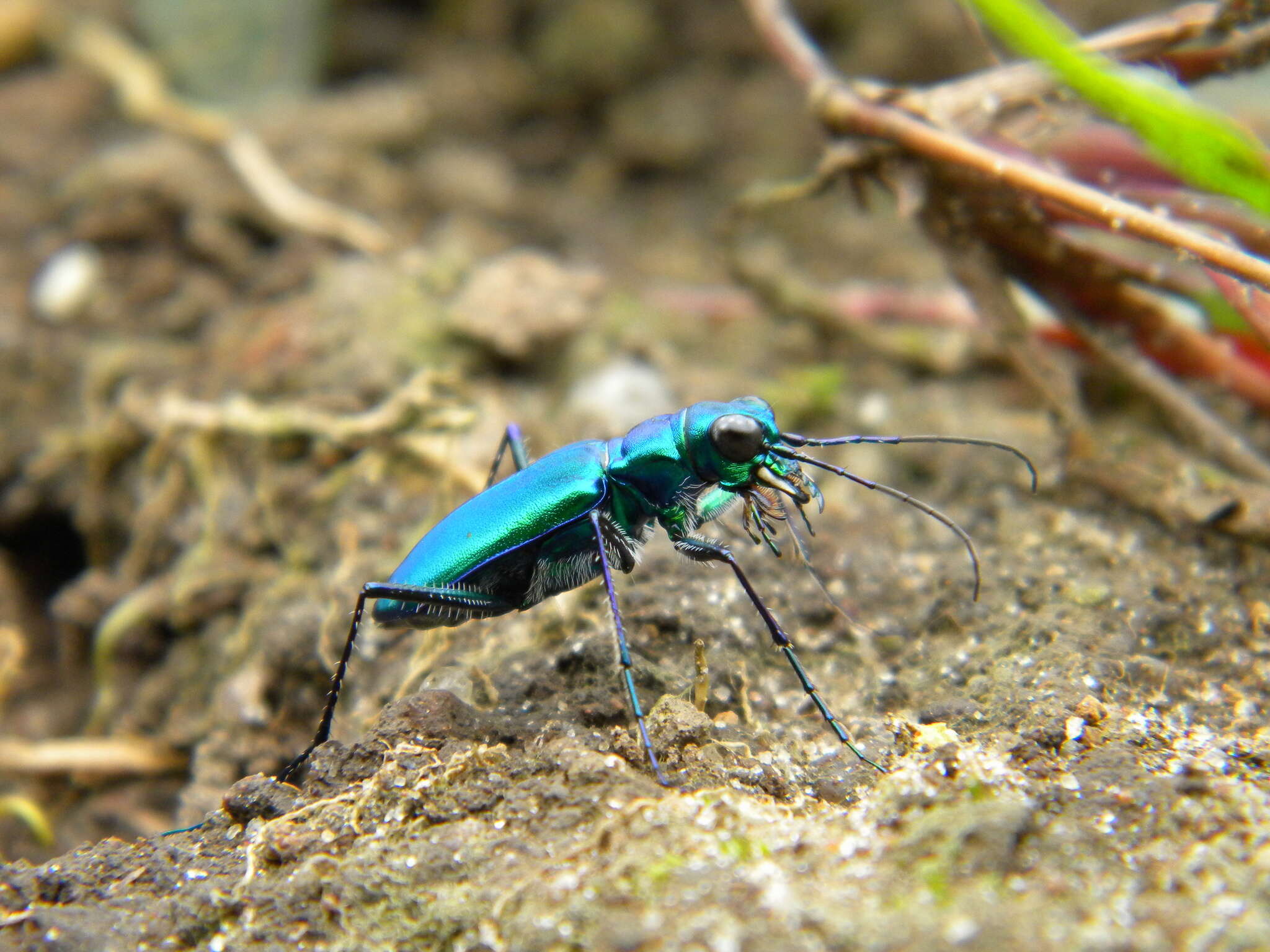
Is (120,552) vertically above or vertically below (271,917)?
above

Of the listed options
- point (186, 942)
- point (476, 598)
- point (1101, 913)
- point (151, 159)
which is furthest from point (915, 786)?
point (151, 159)

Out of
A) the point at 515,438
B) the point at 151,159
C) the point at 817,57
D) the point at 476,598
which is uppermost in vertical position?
the point at 151,159

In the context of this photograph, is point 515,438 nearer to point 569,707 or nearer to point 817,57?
point 569,707

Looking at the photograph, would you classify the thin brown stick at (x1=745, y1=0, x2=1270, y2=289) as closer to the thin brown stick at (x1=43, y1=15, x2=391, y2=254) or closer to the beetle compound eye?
the beetle compound eye

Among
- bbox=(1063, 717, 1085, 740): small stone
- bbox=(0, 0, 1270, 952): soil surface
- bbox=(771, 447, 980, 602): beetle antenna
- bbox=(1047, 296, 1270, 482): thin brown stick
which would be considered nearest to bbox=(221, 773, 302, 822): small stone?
bbox=(0, 0, 1270, 952): soil surface

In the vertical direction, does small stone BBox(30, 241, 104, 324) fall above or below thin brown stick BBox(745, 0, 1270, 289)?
above

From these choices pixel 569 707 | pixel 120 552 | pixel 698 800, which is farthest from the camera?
pixel 120 552

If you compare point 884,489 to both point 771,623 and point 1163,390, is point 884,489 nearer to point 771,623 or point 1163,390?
point 771,623

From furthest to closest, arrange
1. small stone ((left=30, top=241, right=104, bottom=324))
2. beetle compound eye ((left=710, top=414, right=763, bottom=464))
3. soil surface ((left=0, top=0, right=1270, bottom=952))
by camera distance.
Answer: small stone ((left=30, top=241, right=104, bottom=324)) < beetle compound eye ((left=710, top=414, right=763, bottom=464)) < soil surface ((left=0, top=0, right=1270, bottom=952))
